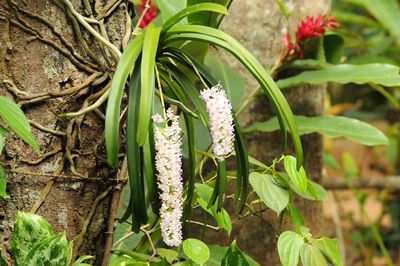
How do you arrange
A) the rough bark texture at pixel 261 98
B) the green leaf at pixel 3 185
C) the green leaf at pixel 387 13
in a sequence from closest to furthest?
the green leaf at pixel 3 185, the rough bark texture at pixel 261 98, the green leaf at pixel 387 13

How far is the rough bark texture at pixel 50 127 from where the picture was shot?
3.44 feet

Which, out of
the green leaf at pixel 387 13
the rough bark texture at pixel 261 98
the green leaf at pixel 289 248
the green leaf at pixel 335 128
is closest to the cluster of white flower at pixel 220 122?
the green leaf at pixel 289 248

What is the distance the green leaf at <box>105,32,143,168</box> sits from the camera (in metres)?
0.90

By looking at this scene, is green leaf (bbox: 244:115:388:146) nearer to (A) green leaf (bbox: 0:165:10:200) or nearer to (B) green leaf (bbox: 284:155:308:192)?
(B) green leaf (bbox: 284:155:308:192)

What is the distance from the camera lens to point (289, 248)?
3.51 ft

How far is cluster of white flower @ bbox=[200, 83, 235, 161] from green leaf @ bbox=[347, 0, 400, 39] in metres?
2.01

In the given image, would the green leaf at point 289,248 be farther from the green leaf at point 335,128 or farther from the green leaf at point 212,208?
the green leaf at point 335,128

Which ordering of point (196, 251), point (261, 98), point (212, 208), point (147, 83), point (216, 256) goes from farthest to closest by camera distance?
point (261, 98), point (216, 256), point (212, 208), point (196, 251), point (147, 83)

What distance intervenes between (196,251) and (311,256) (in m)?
0.18

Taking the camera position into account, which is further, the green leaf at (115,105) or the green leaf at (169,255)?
the green leaf at (169,255)

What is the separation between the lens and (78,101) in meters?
1.08

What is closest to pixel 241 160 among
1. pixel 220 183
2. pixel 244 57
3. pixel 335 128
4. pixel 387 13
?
pixel 220 183

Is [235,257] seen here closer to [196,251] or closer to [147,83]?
[196,251]

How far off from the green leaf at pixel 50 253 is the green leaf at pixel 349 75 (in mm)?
712
